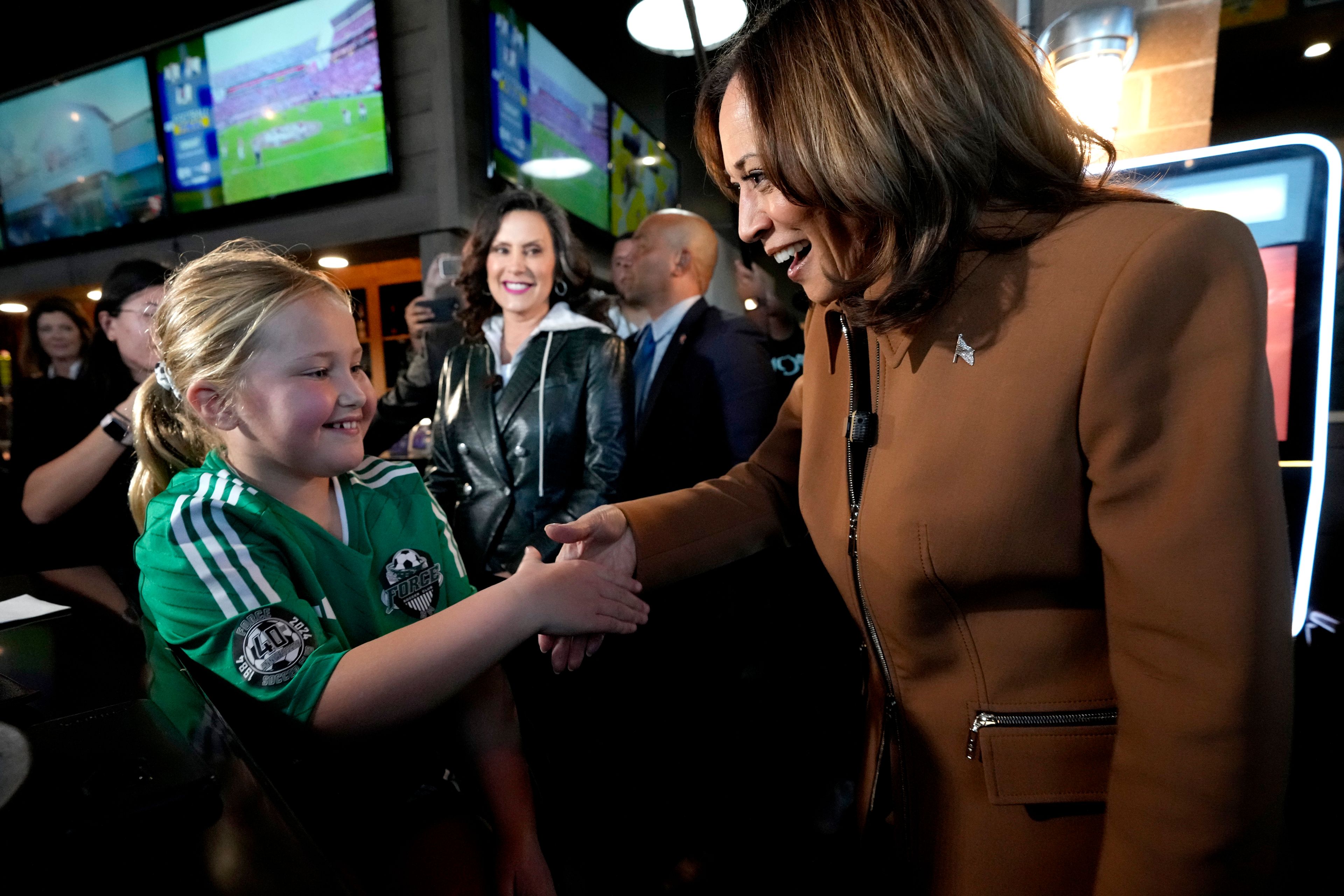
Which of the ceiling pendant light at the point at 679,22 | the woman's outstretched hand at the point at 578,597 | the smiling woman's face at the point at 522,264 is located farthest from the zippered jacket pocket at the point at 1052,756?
the ceiling pendant light at the point at 679,22

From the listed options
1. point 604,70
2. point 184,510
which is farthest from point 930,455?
point 604,70

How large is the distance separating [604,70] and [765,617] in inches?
166

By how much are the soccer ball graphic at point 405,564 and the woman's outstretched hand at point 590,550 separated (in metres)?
0.25

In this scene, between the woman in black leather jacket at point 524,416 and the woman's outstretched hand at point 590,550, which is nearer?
A: the woman's outstretched hand at point 590,550

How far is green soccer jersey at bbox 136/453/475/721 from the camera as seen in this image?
0.88m

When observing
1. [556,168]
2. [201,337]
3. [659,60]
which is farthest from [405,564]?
[659,60]

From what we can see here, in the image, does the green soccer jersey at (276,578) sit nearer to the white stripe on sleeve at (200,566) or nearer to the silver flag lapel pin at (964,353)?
the white stripe on sleeve at (200,566)

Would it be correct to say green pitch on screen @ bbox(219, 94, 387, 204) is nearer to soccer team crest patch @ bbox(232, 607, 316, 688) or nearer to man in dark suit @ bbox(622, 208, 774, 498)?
man in dark suit @ bbox(622, 208, 774, 498)

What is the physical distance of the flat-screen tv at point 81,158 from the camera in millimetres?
4363

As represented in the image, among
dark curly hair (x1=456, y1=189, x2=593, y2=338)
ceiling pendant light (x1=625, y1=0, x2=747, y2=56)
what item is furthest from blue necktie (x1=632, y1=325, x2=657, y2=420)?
ceiling pendant light (x1=625, y1=0, x2=747, y2=56)

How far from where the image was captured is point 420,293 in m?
4.46

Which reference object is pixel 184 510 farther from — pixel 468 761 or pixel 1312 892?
pixel 1312 892

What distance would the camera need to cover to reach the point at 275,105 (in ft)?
12.7

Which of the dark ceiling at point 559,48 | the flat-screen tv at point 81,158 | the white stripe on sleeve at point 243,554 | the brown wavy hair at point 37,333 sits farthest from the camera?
the flat-screen tv at point 81,158
